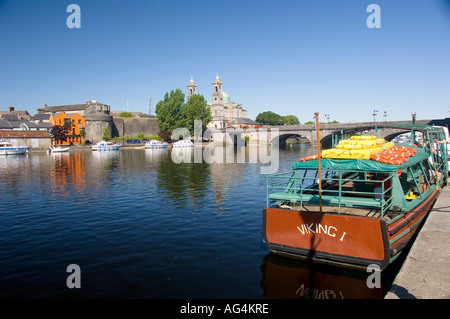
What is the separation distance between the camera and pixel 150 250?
13.7 m

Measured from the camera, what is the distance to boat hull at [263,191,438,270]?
1045cm

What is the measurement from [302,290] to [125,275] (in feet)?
19.2

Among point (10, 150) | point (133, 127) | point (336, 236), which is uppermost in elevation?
point (133, 127)

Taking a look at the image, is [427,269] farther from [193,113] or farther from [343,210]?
[193,113]

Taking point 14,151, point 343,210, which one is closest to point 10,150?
point 14,151

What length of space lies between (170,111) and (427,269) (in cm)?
10136

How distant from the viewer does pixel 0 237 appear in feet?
50.9

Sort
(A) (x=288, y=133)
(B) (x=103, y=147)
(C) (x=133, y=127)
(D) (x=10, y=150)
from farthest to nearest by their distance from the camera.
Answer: (C) (x=133, y=127)
(A) (x=288, y=133)
(B) (x=103, y=147)
(D) (x=10, y=150)

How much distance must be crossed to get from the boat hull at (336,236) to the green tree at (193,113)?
316ft

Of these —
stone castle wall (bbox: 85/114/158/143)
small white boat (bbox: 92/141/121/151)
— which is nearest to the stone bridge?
stone castle wall (bbox: 85/114/158/143)

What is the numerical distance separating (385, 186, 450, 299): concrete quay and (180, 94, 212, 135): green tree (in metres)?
96.5
